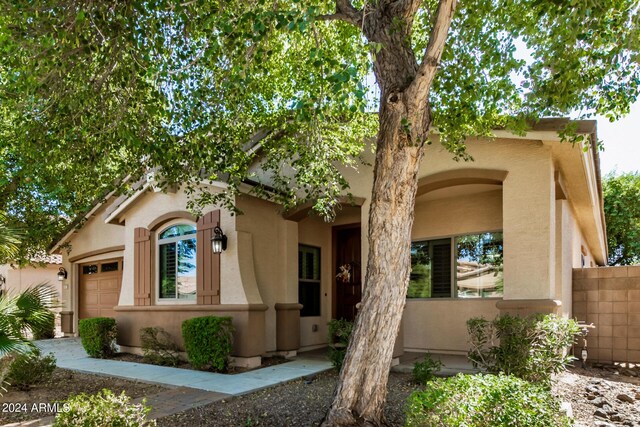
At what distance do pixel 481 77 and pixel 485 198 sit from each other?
3.50 meters

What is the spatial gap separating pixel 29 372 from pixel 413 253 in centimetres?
751

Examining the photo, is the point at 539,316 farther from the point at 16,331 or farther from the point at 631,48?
Answer: the point at 16,331

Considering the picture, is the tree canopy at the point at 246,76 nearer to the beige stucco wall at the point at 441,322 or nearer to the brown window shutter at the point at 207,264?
the brown window shutter at the point at 207,264

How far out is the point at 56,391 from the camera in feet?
24.8

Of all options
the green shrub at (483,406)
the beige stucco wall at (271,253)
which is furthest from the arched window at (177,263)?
the green shrub at (483,406)

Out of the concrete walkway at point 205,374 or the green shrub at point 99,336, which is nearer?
the concrete walkway at point 205,374

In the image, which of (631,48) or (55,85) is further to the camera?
(55,85)

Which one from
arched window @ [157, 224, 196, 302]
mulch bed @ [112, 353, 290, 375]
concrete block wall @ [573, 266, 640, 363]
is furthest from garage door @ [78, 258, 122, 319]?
concrete block wall @ [573, 266, 640, 363]

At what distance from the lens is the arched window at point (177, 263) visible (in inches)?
406

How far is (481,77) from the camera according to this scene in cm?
684

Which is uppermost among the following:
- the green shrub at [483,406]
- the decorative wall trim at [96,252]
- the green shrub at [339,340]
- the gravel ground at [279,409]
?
the decorative wall trim at [96,252]

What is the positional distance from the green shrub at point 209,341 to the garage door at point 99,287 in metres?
7.11

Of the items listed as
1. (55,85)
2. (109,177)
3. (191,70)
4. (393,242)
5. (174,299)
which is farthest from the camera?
(174,299)

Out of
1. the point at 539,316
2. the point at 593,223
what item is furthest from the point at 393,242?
the point at 593,223
